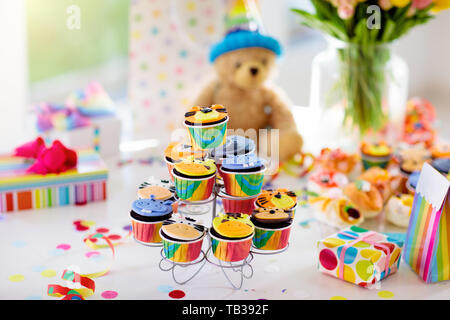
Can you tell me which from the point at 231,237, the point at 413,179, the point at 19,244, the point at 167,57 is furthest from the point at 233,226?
the point at 167,57

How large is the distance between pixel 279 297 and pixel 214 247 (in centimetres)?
20

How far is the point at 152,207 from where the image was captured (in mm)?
1278

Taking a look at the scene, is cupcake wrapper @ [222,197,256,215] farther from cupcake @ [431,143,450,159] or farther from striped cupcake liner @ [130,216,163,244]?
cupcake @ [431,143,450,159]

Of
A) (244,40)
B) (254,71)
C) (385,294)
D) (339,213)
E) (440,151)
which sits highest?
(244,40)

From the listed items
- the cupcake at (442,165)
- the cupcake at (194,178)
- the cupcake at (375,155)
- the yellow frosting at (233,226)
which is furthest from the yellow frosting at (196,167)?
the cupcake at (375,155)

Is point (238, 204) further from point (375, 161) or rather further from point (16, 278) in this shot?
point (375, 161)

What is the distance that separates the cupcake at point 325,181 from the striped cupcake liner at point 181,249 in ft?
2.11

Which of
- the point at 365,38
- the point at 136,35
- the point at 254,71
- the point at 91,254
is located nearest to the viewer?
the point at 91,254

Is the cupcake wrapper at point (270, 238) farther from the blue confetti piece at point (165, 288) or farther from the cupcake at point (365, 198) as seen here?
the cupcake at point (365, 198)

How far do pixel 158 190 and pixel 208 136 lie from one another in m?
0.17

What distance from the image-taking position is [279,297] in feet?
4.37

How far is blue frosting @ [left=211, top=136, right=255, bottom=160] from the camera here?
1294 mm
